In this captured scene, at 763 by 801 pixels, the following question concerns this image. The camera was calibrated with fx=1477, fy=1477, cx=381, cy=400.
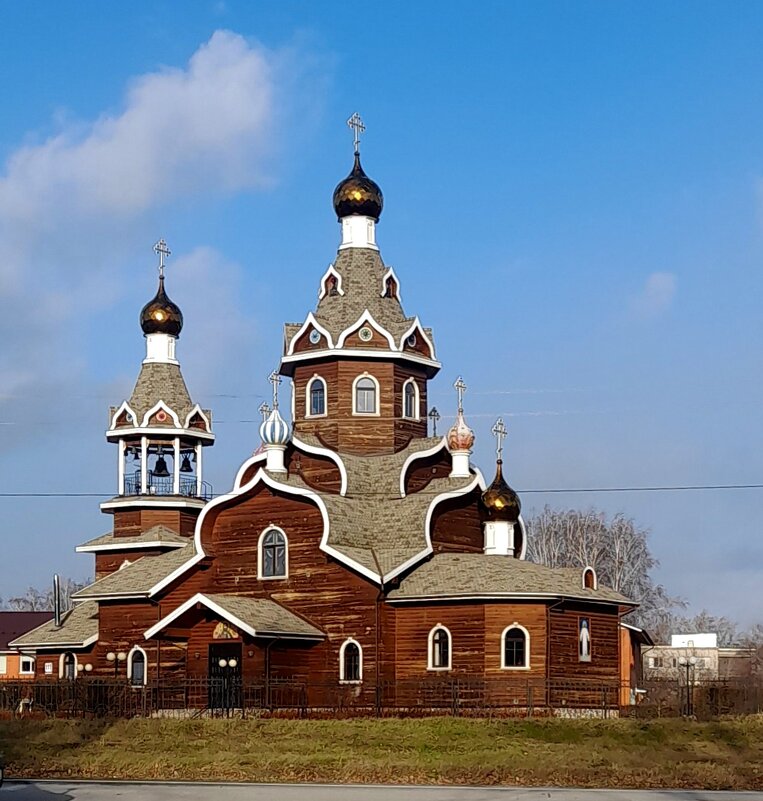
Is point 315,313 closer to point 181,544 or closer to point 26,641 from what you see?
point 181,544

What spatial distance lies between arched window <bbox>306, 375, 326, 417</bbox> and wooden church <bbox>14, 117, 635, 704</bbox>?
0.12ft

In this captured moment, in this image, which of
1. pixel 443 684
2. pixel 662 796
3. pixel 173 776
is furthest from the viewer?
pixel 443 684

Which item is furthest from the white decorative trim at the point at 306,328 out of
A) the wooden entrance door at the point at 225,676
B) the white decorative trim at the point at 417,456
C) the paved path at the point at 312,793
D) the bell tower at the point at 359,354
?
the paved path at the point at 312,793

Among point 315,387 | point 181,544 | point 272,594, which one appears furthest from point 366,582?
point 181,544

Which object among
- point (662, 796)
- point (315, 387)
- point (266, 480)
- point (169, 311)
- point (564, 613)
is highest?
point (169, 311)

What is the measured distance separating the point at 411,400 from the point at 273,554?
6129mm

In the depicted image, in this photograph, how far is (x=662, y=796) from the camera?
63.6ft

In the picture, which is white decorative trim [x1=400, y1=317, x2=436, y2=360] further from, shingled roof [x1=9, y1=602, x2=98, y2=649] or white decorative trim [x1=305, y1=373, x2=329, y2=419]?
shingled roof [x1=9, y1=602, x2=98, y2=649]

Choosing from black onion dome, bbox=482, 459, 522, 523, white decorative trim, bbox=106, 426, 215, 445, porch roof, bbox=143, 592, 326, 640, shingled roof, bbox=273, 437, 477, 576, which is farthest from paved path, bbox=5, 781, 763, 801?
white decorative trim, bbox=106, 426, 215, 445

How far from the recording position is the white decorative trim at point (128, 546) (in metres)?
43.1

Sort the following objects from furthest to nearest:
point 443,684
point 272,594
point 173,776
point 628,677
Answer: point 628,677
point 272,594
point 443,684
point 173,776

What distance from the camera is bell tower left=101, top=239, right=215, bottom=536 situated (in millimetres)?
44250

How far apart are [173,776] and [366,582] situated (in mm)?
12470

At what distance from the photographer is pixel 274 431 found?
37.8 metres
